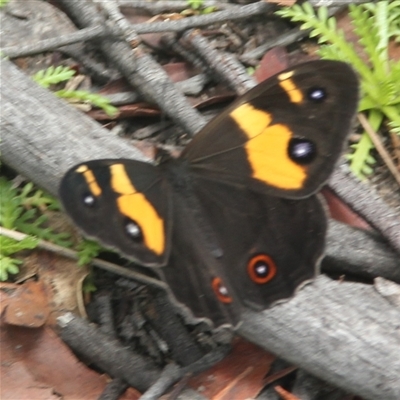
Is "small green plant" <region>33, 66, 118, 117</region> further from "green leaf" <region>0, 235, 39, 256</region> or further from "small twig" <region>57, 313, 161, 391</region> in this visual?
"small twig" <region>57, 313, 161, 391</region>

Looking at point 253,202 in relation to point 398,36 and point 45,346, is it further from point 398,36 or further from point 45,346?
point 398,36

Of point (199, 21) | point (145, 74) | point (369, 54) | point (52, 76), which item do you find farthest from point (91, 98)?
point (369, 54)

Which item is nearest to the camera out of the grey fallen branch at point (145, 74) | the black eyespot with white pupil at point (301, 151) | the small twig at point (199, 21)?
the black eyespot with white pupil at point (301, 151)

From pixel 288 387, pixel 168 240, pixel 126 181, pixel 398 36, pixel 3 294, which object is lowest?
pixel 288 387

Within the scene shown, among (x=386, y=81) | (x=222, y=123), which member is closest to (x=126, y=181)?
(x=222, y=123)

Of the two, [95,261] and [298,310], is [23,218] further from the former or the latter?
[298,310]

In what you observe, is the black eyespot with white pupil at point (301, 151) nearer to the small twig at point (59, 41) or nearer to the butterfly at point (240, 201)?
the butterfly at point (240, 201)

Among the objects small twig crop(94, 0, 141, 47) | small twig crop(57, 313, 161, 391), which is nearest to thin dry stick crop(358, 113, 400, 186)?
small twig crop(94, 0, 141, 47)

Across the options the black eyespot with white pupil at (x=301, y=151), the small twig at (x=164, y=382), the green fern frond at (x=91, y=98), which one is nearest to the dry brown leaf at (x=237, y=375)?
the small twig at (x=164, y=382)
